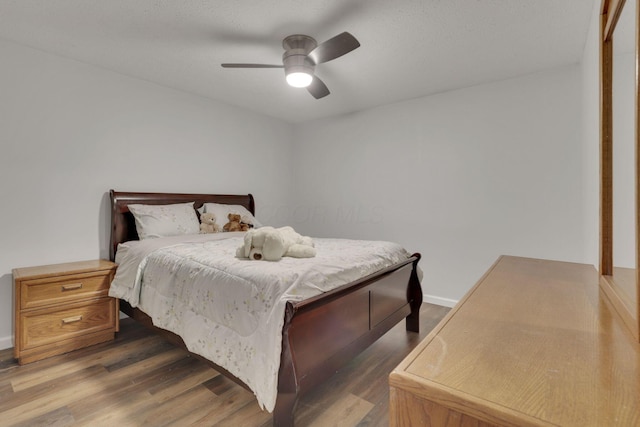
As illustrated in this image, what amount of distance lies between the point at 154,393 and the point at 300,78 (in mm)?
2288

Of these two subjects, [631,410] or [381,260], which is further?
[381,260]

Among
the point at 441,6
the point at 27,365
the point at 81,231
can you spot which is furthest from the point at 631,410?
the point at 81,231

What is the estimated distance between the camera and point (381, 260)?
2264 mm

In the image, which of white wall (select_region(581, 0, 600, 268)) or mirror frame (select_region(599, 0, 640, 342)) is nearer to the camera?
mirror frame (select_region(599, 0, 640, 342))

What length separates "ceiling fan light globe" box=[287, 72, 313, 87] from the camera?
7.49 ft

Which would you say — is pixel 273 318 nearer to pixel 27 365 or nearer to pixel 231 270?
pixel 231 270

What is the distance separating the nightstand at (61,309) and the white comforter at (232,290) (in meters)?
0.15

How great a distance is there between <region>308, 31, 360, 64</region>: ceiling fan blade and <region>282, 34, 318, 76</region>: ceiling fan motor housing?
89mm

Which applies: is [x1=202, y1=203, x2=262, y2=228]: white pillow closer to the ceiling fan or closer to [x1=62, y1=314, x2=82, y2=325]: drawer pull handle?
[x1=62, y1=314, x2=82, y2=325]: drawer pull handle

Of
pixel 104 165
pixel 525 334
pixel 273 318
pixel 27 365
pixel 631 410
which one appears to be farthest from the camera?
pixel 104 165

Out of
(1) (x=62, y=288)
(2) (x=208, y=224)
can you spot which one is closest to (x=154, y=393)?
(1) (x=62, y=288)

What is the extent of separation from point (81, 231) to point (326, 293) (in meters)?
2.47

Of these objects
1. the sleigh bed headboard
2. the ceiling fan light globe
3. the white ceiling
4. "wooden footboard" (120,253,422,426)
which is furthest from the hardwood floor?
the white ceiling

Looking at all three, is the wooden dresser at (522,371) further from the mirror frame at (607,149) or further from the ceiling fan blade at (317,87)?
the ceiling fan blade at (317,87)
